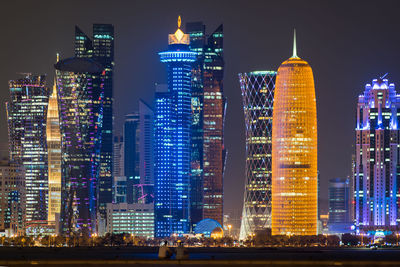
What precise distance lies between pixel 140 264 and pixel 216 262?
12.7 meters

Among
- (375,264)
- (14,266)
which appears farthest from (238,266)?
(14,266)

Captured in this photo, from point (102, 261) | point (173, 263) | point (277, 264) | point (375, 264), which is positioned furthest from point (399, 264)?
point (102, 261)

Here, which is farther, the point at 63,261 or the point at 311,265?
the point at 63,261

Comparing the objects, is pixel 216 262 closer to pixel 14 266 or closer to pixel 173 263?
pixel 173 263

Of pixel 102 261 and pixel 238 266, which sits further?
pixel 102 261

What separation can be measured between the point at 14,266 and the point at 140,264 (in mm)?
18397

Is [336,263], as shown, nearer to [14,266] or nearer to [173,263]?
[173,263]

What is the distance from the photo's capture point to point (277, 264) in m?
162

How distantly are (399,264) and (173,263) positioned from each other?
32527 millimetres

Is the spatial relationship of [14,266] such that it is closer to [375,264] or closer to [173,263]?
[173,263]

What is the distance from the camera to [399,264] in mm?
160375

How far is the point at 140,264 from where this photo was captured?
163m

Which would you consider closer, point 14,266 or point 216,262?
point 14,266

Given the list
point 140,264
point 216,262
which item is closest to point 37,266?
point 140,264
